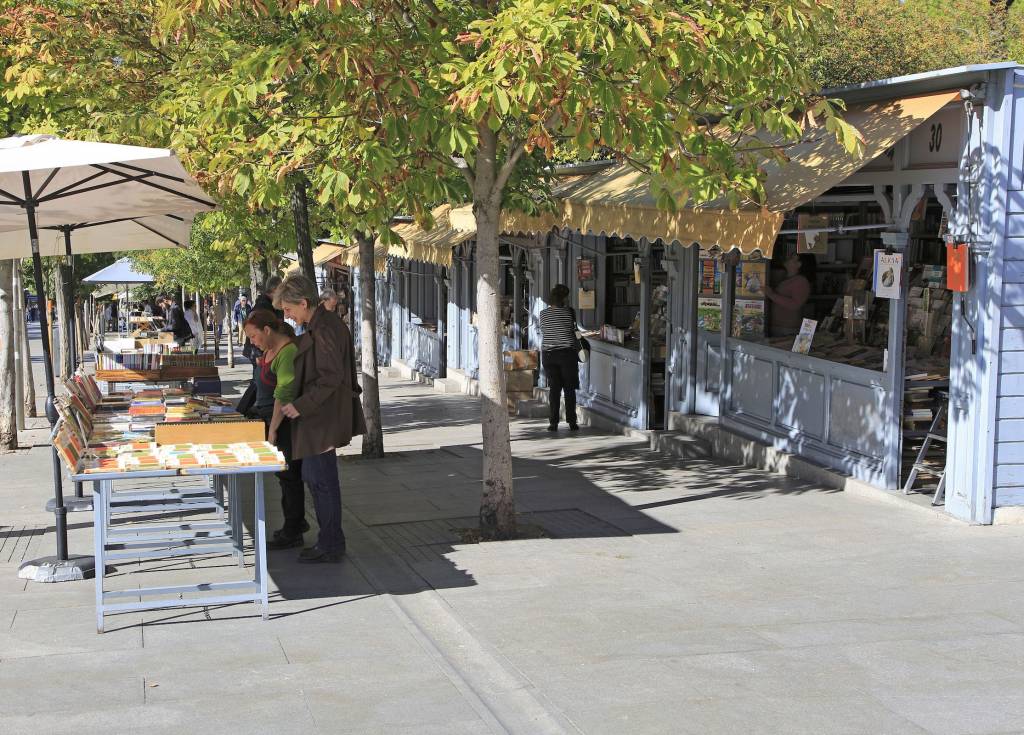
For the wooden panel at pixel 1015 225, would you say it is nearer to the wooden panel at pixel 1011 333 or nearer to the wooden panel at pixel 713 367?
the wooden panel at pixel 1011 333

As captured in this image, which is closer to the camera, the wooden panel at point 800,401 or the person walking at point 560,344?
the wooden panel at point 800,401

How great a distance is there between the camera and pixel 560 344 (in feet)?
48.2

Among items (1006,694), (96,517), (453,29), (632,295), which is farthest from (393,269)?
(1006,694)

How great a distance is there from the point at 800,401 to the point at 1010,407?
255cm

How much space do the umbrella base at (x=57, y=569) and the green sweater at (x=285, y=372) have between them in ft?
5.31

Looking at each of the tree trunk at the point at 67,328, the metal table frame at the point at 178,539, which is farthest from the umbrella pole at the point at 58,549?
the tree trunk at the point at 67,328

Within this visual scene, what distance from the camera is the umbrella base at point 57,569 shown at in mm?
7754

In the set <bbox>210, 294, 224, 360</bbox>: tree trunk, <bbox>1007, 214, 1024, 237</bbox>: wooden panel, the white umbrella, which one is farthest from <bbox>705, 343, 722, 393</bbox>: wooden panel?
<bbox>210, 294, 224, 360</bbox>: tree trunk

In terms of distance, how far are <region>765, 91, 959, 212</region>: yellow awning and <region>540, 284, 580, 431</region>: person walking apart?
185 inches

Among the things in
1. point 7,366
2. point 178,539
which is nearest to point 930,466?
point 178,539

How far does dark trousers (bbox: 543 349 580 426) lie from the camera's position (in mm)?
14695

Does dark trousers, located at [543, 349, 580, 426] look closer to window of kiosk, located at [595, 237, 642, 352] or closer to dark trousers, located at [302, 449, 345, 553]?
window of kiosk, located at [595, 237, 642, 352]

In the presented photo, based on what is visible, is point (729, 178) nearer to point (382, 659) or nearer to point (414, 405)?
point (382, 659)

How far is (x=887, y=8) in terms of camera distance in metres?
37.3
